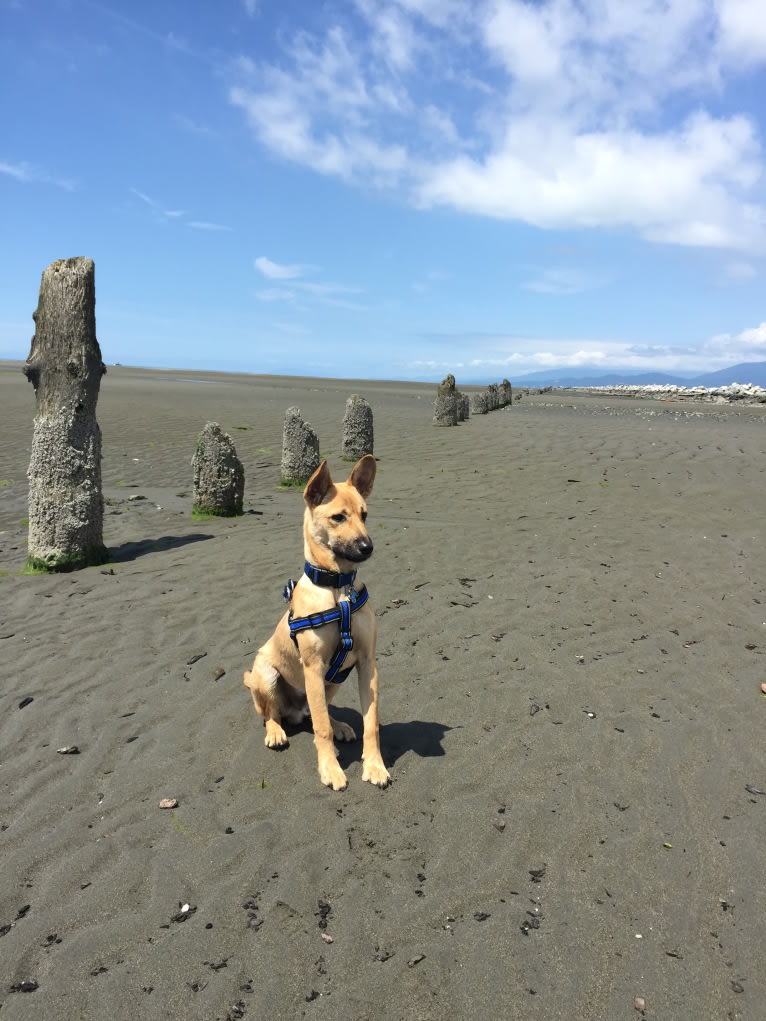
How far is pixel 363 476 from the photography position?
5.04 m

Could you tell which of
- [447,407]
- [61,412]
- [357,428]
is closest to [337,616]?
[61,412]

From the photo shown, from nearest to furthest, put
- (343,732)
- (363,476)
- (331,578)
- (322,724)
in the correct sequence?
(331,578), (322,724), (363,476), (343,732)

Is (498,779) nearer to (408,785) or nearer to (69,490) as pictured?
(408,785)

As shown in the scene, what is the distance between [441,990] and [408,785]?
1681 mm

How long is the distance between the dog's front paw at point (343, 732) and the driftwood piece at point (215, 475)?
9323 mm

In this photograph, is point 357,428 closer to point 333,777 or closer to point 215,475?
point 215,475

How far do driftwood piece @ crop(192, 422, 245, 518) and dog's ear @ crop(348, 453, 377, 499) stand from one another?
963cm

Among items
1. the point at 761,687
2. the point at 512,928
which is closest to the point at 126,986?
the point at 512,928

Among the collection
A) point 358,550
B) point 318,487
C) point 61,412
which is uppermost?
point 61,412

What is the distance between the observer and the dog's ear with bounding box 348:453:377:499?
4.99 meters

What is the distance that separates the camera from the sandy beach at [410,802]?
3.40m

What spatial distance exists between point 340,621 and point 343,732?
4.35 feet

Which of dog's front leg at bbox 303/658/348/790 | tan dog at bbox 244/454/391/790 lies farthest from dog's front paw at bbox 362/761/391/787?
dog's front leg at bbox 303/658/348/790

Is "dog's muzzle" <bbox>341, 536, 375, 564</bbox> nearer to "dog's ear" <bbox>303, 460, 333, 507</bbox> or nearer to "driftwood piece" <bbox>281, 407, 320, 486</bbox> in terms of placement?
"dog's ear" <bbox>303, 460, 333, 507</bbox>
